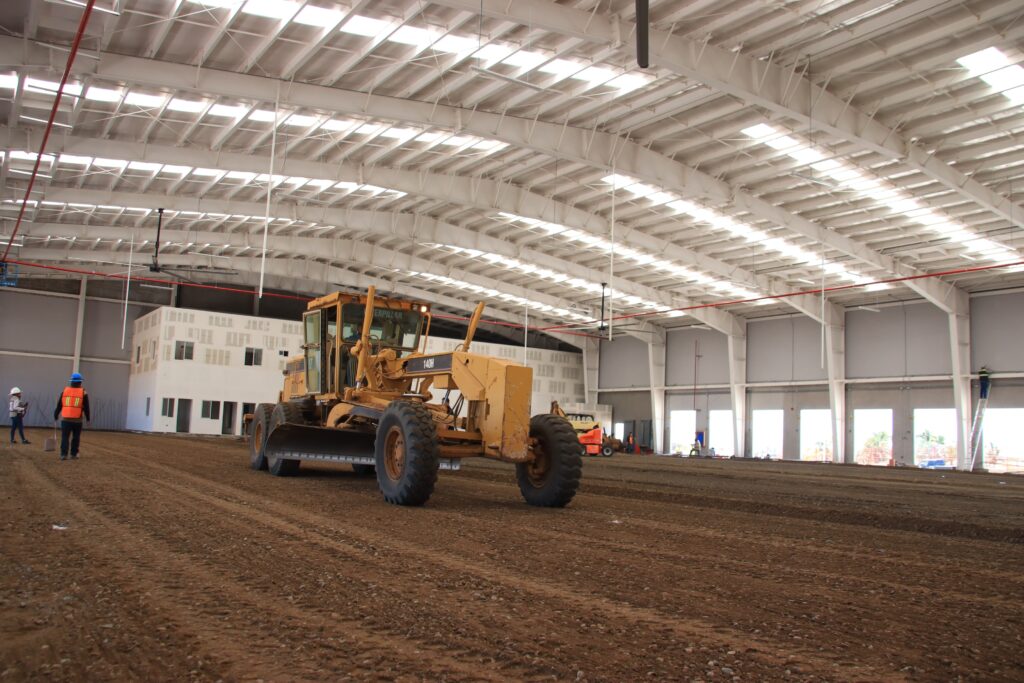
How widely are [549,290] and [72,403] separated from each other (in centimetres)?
A: 3434

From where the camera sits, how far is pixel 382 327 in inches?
530

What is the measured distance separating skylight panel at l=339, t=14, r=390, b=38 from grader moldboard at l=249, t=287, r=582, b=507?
7.26 metres

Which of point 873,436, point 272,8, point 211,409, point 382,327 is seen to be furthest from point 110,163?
point 873,436

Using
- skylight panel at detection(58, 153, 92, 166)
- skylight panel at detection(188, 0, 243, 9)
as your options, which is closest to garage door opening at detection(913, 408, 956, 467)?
skylight panel at detection(188, 0, 243, 9)

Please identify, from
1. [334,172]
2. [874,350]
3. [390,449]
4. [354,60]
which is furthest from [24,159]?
[874,350]

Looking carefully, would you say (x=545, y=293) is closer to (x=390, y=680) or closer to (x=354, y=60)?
(x=354, y=60)

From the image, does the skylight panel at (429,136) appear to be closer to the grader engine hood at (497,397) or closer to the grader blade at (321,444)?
the grader blade at (321,444)

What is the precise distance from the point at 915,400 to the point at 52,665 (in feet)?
137

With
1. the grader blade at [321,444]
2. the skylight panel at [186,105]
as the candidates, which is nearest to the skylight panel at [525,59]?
the skylight panel at [186,105]

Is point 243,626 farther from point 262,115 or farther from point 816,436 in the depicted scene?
point 816,436

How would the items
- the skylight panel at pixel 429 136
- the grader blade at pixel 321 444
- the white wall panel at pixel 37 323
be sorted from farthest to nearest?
1. the white wall panel at pixel 37 323
2. the skylight panel at pixel 429 136
3. the grader blade at pixel 321 444

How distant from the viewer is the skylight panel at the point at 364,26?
57.5 feet

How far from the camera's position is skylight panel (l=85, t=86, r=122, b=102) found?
2102 cm

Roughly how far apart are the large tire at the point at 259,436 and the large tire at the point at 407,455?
5315mm
